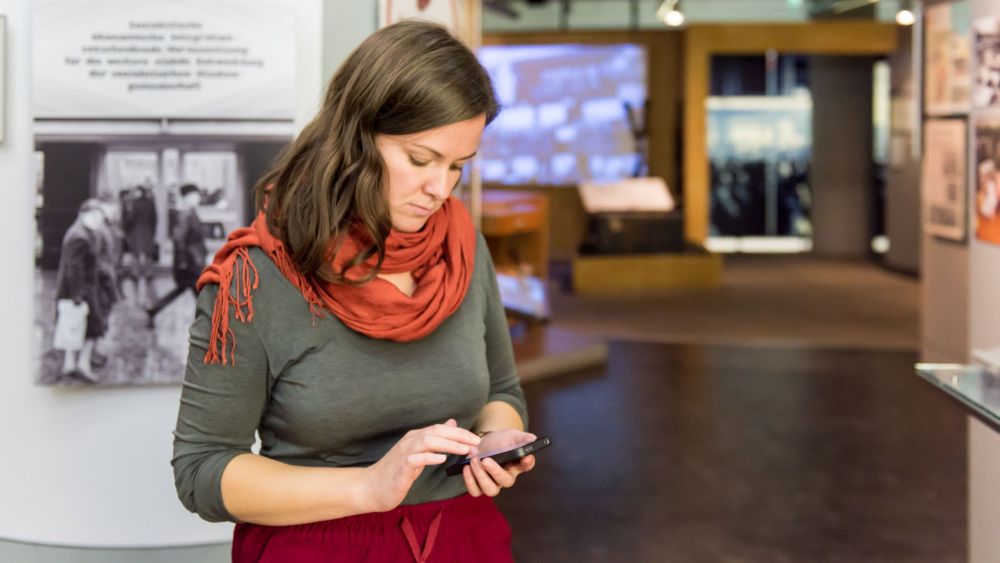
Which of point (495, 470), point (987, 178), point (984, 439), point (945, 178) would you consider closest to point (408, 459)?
point (495, 470)

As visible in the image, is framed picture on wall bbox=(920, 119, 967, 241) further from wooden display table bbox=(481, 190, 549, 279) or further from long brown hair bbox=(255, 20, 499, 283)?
long brown hair bbox=(255, 20, 499, 283)

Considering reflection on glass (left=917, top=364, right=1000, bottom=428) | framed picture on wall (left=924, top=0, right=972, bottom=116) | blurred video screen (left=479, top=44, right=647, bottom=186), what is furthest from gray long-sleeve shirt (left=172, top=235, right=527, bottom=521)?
blurred video screen (left=479, top=44, right=647, bottom=186)

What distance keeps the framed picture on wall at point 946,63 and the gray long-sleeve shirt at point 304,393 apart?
5533 millimetres

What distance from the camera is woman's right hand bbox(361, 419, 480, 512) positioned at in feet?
5.43

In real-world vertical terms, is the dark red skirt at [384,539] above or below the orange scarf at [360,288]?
below

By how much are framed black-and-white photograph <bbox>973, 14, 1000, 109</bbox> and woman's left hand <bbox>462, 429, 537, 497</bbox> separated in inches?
117

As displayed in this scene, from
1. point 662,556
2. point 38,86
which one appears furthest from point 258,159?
point 662,556

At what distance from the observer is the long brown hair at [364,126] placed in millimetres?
1764

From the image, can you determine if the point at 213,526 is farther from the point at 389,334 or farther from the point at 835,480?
the point at 835,480

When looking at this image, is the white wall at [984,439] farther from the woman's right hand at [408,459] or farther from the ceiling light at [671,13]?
the ceiling light at [671,13]

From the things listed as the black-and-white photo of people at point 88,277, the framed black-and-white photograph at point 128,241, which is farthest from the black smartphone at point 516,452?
the black-and-white photo of people at point 88,277

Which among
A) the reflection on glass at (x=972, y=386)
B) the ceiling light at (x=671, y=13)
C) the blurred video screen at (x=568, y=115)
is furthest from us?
the blurred video screen at (x=568, y=115)

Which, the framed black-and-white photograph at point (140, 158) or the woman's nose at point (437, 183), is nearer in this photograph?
the woman's nose at point (437, 183)

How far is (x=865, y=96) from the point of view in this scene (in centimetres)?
1719
